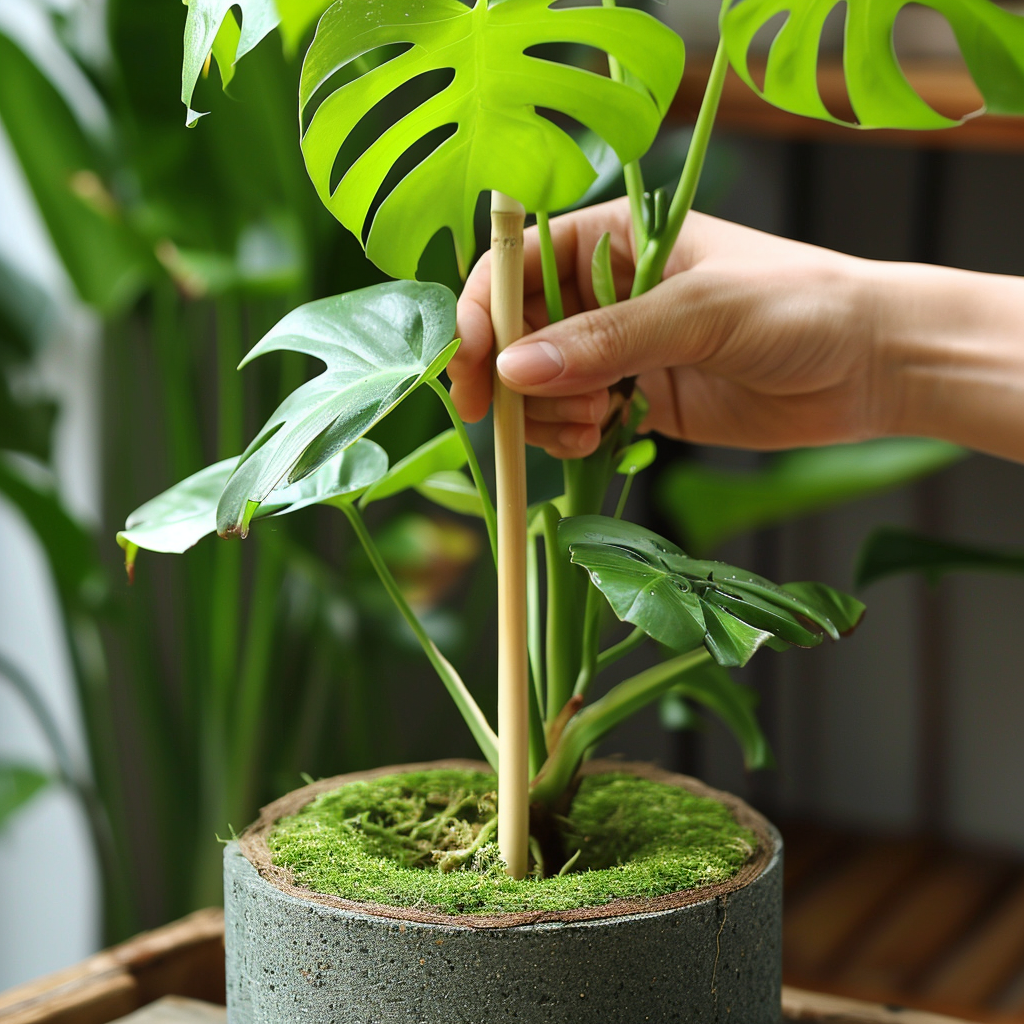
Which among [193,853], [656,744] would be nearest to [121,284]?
[193,853]

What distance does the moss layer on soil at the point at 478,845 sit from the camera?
41cm

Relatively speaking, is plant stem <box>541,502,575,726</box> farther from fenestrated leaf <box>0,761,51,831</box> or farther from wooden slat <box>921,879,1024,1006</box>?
wooden slat <box>921,879,1024,1006</box>

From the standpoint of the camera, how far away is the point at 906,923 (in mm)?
1913

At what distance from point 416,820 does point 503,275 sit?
0.26 m

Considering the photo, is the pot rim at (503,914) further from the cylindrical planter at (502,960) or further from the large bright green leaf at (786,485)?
the large bright green leaf at (786,485)

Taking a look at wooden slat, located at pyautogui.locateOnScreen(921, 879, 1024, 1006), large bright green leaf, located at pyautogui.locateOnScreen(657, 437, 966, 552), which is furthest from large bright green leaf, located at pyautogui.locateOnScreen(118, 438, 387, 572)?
wooden slat, located at pyautogui.locateOnScreen(921, 879, 1024, 1006)

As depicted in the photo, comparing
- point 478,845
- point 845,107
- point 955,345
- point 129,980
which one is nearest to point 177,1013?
point 129,980

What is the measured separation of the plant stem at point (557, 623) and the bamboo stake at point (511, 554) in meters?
0.04

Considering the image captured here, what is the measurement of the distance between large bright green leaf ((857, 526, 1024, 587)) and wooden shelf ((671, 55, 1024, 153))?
728 millimetres

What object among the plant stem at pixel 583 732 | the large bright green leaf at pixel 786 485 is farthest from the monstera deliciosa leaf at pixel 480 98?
the large bright green leaf at pixel 786 485

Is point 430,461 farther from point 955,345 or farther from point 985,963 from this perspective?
point 985,963

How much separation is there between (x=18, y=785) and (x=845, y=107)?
1.42 m

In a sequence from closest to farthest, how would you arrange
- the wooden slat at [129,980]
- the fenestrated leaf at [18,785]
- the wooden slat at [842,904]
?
the wooden slat at [129,980] < the fenestrated leaf at [18,785] < the wooden slat at [842,904]

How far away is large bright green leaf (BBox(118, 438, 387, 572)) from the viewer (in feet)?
1.48
